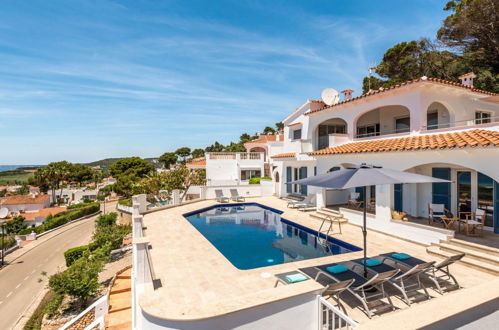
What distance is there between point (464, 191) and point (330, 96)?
527 inches

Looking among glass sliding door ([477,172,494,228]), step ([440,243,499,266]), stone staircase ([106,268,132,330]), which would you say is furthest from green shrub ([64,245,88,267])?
glass sliding door ([477,172,494,228])

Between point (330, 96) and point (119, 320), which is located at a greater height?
point (330, 96)

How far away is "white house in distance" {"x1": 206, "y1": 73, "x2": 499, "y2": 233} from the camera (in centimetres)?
1161

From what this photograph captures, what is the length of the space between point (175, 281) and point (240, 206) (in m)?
17.5

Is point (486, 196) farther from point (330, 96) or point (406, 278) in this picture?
point (330, 96)

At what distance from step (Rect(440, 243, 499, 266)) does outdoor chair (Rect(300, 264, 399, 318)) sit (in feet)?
16.8

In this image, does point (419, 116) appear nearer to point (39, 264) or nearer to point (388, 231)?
point (388, 231)

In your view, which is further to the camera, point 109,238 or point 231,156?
point 231,156

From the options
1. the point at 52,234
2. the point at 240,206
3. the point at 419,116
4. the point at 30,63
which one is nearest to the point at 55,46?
the point at 30,63

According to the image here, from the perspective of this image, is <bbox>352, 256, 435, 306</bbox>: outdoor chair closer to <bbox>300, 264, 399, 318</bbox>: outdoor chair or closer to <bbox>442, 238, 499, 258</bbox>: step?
<bbox>300, 264, 399, 318</bbox>: outdoor chair

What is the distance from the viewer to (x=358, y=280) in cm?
720

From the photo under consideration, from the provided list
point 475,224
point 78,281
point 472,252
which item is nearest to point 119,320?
point 78,281

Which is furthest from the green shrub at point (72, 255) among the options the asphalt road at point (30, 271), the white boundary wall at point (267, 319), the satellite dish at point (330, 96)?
the satellite dish at point (330, 96)

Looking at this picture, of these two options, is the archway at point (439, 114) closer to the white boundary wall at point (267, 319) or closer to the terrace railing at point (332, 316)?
the terrace railing at point (332, 316)
